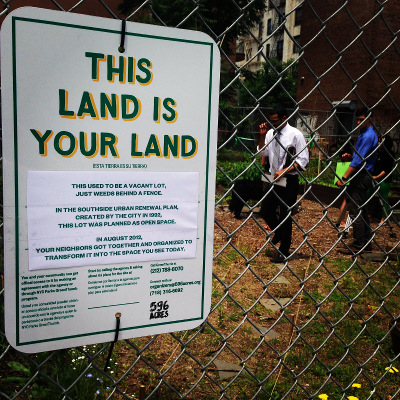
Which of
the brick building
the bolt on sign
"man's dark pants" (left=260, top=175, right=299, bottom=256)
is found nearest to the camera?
the bolt on sign

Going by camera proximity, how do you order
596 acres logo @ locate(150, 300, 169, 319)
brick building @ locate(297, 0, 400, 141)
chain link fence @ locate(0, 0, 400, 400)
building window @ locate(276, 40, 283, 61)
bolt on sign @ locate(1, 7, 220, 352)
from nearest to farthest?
bolt on sign @ locate(1, 7, 220, 352), 596 acres logo @ locate(150, 300, 169, 319), chain link fence @ locate(0, 0, 400, 400), brick building @ locate(297, 0, 400, 141), building window @ locate(276, 40, 283, 61)

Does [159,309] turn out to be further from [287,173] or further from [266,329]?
[287,173]

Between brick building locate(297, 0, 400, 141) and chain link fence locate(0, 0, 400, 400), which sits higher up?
brick building locate(297, 0, 400, 141)

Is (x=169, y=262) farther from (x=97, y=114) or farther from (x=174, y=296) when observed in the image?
(x=97, y=114)

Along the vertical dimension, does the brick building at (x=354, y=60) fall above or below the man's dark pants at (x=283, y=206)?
above

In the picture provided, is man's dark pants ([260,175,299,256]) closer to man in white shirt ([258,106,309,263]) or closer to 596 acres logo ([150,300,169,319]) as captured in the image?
man in white shirt ([258,106,309,263])

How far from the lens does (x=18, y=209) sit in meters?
0.97

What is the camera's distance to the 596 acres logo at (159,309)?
117cm

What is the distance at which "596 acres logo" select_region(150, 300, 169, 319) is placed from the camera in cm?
117

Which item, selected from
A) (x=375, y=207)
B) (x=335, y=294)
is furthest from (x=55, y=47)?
(x=375, y=207)

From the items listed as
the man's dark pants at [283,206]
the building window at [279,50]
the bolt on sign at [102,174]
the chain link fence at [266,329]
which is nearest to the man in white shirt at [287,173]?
the man's dark pants at [283,206]

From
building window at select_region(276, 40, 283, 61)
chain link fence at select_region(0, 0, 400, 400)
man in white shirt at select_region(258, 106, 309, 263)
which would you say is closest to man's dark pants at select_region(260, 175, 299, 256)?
man in white shirt at select_region(258, 106, 309, 263)

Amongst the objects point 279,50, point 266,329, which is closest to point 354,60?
point 266,329

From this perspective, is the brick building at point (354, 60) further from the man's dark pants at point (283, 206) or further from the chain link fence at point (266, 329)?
the chain link fence at point (266, 329)
